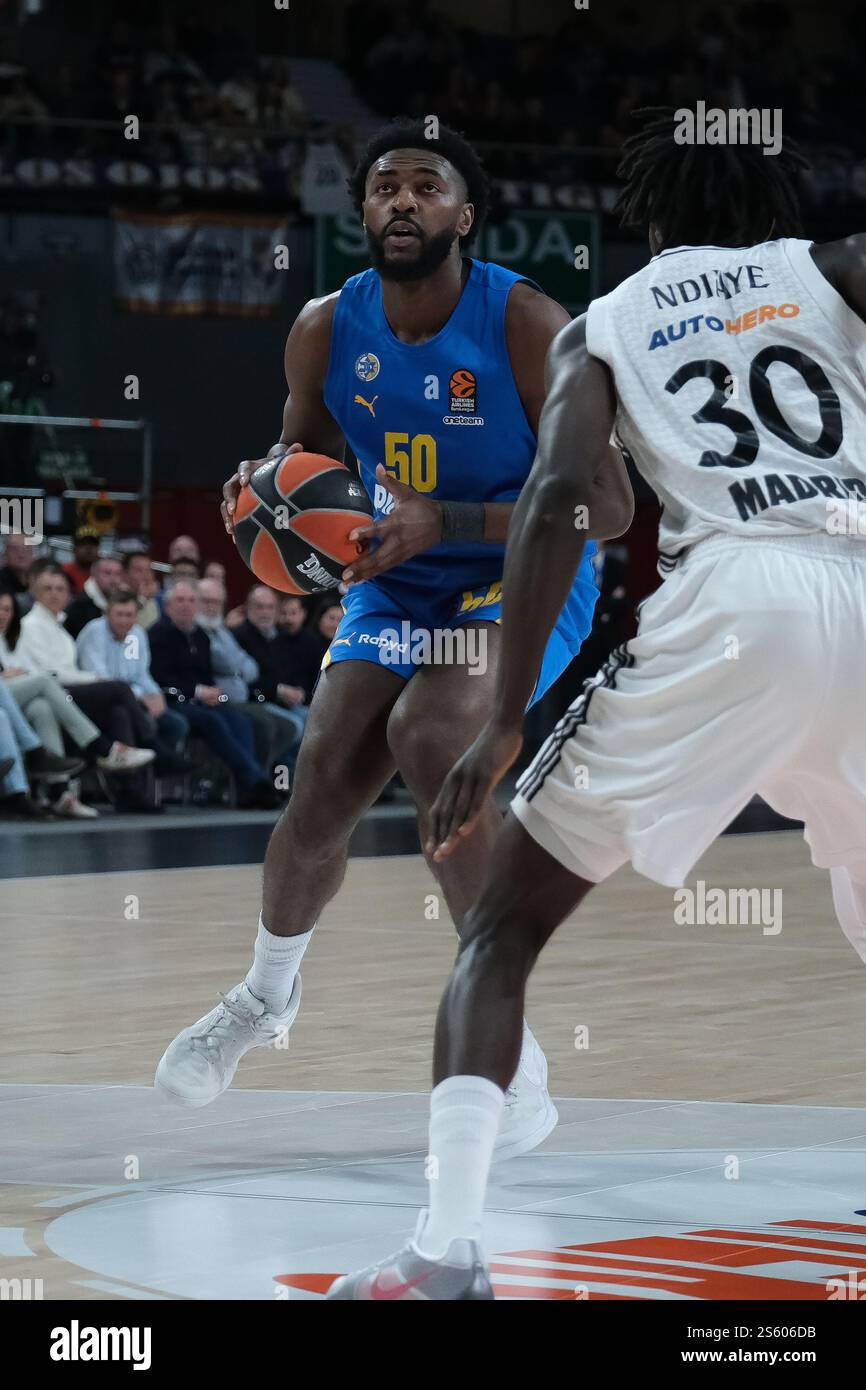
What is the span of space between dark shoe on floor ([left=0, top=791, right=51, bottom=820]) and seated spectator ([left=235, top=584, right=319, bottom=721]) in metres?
1.93

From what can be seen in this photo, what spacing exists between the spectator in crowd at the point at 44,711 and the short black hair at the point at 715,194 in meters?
8.73

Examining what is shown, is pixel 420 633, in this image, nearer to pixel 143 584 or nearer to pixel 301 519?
pixel 301 519

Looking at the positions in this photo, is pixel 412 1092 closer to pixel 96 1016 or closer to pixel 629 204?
pixel 96 1016

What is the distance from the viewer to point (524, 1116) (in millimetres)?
3961

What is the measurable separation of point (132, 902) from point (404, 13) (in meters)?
15.7

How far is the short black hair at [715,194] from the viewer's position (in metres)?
3.23

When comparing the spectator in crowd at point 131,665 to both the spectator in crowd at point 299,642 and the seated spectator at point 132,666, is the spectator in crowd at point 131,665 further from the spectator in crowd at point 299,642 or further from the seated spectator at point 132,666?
the spectator in crowd at point 299,642

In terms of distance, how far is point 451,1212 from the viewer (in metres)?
2.73

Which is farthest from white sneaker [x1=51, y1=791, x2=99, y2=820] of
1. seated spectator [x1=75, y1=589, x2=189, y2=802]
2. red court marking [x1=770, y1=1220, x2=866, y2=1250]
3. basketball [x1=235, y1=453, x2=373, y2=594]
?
red court marking [x1=770, y1=1220, x2=866, y2=1250]

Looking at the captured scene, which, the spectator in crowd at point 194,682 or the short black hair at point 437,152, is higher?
the spectator in crowd at point 194,682

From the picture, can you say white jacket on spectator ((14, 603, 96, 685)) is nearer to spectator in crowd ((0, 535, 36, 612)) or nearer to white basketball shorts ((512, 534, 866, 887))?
spectator in crowd ((0, 535, 36, 612))

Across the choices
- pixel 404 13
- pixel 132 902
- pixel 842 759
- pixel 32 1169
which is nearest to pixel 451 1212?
pixel 842 759

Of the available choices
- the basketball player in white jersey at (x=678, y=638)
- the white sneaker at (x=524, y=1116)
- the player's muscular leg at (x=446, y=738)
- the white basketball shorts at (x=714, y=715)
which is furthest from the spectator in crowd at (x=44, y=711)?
the white basketball shorts at (x=714, y=715)

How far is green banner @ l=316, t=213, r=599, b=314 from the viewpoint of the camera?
58.8 ft
